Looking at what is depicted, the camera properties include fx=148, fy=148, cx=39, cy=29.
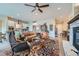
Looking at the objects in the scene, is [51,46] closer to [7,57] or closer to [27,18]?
[27,18]

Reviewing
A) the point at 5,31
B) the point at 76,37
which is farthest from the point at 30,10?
the point at 76,37

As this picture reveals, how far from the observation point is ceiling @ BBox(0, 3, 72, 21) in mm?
2604

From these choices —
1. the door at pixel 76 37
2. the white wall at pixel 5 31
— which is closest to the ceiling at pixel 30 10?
the white wall at pixel 5 31

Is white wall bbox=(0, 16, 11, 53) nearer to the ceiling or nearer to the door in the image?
the ceiling

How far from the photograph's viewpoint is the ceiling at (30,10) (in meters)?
2.60

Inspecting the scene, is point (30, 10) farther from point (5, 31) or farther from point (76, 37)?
point (76, 37)

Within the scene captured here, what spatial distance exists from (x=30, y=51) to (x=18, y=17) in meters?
0.65

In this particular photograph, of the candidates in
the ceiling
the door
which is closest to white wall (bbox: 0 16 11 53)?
the ceiling

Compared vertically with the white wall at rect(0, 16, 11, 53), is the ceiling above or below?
above

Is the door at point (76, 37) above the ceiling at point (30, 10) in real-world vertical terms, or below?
below

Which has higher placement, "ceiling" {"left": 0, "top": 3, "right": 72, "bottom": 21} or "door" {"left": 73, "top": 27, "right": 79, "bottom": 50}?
"ceiling" {"left": 0, "top": 3, "right": 72, "bottom": 21}

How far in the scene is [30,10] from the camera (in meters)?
2.62

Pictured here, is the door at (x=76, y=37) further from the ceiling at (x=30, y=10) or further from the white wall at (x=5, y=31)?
the white wall at (x=5, y=31)

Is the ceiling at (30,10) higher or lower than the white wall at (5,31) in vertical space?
higher
